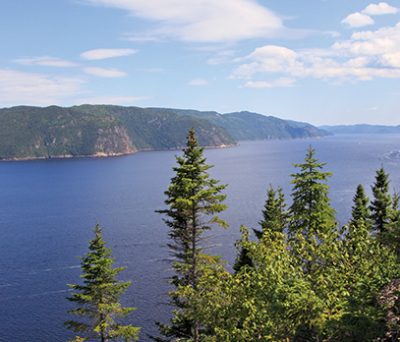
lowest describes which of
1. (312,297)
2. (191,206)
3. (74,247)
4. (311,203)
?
Answer: (74,247)

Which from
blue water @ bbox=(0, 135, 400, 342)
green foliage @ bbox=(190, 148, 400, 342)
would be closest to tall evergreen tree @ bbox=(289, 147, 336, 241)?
blue water @ bbox=(0, 135, 400, 342)

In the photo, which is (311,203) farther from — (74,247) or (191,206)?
(74,247)

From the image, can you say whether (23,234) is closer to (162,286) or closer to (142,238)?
(142,238)

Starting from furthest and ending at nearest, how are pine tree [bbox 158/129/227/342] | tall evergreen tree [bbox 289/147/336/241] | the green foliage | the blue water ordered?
1. the blue water
2. tall evergreen tree [bbox 289/147/336/241]
3. pine tree [bbox 158/129/227/342]
4. the green foliage

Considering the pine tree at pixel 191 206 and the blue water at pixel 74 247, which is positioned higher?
the pine tree at pixel 191 206

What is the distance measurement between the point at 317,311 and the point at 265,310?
1.53 m

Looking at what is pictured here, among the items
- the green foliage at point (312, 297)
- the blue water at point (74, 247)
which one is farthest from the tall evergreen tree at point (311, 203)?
the green foliage at point (312, 297)

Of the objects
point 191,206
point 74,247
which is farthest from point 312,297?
point 74,247

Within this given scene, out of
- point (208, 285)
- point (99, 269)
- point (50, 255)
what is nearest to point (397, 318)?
point (208, 285)

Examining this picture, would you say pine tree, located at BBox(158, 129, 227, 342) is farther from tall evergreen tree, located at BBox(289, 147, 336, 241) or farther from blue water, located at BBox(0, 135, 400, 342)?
tall evergreen tree, located at BBox(289, 147, 336, 241)

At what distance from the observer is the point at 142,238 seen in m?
119

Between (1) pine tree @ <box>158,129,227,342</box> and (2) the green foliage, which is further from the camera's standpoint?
(1) pine tree @ <box>158,129,227,342</box>

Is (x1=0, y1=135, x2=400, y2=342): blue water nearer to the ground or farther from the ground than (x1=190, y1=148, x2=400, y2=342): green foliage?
nearer to the ground

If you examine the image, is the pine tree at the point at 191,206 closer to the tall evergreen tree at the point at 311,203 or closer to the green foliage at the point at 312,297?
the tall evergreen tree at the point at 311,203
